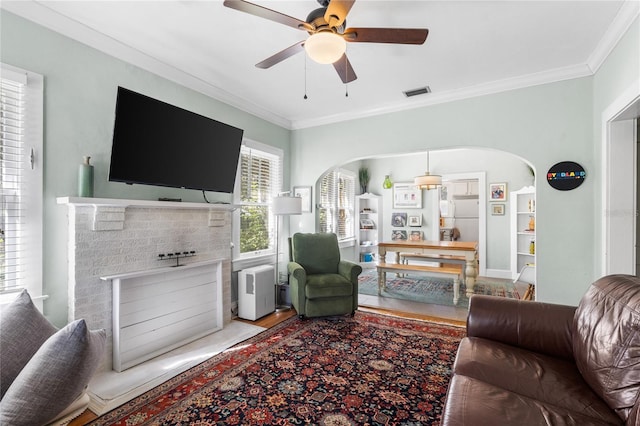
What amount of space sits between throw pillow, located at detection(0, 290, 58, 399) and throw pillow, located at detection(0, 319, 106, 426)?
8.4 inches

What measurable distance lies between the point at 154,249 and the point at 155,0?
1962 mm

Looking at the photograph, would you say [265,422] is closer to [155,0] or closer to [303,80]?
[155,0]

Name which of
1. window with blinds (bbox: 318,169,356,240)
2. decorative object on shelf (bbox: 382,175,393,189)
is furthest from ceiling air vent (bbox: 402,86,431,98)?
decorative object on shelf (bbox: 382,175,393,189)

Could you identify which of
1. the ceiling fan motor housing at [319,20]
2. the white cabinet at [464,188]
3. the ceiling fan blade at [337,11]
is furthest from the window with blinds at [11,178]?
the white cabinet at [464,188]

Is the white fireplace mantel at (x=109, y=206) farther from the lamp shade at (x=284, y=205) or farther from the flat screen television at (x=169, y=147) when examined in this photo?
the lamp shade at (x=284, y=205)

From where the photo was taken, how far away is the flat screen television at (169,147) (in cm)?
235

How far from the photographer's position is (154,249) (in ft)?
9.02

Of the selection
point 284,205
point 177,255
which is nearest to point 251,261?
point 284,205

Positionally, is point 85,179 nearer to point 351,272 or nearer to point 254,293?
point 254,293

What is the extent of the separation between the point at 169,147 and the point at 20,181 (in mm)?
1012

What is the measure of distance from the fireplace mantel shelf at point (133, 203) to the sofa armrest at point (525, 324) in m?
2.58

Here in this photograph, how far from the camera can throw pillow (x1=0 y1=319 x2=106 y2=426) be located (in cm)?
106

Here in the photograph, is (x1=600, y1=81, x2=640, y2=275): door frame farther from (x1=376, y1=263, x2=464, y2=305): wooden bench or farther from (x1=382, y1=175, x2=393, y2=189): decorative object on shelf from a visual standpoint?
(x1=382, y1=175, x2=393, y2=189): decorative object on shelf

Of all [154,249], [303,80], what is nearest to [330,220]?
[303,80]
